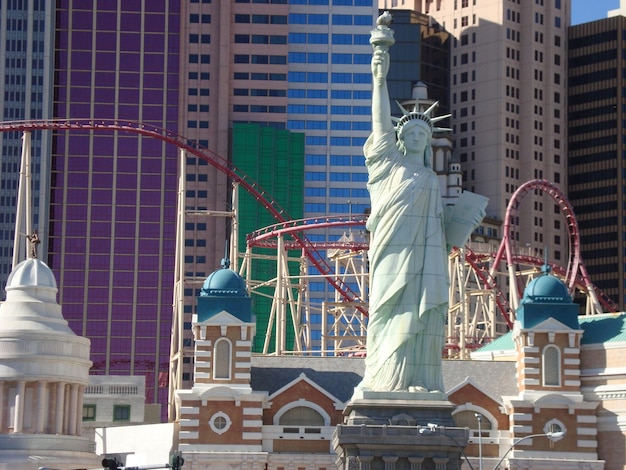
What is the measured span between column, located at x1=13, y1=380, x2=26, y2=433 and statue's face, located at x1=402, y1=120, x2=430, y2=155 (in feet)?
66.3

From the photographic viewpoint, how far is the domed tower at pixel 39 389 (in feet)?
261

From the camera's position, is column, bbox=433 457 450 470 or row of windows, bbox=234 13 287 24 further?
row of windows, bbox=234 13 287 24

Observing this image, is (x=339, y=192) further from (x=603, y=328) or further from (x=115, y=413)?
(x=603, y=328)

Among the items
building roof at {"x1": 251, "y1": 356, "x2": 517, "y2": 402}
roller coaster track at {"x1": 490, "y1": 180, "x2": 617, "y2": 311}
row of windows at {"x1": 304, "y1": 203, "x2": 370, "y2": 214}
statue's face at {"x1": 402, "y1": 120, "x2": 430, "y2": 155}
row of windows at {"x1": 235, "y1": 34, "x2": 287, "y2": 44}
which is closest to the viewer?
statue's face at {"x1": 402, "y1": 120, "x2": 430, "y2": 155}

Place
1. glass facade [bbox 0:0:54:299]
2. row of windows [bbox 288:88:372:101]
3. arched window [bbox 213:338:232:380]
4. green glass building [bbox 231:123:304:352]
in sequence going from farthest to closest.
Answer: row of windows [bbox 288:88:372:101]
glass facade [bbox 0:0:54:299]
green glass building [bbox 231:123:304:352]
arched window [bbox 213:338:232:380]

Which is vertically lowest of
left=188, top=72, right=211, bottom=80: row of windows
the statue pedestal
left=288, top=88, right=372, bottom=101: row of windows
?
the statue pedestal

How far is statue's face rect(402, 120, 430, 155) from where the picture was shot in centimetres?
7756

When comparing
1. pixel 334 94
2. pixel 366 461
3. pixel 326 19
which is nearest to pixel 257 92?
pixel 334 94

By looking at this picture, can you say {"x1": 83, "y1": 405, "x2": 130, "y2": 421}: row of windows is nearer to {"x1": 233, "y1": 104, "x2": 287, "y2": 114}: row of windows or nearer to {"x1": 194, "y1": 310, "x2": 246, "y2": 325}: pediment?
{"x1": 194, "y1": 310, "x2": 246, "y2": 325}: pediment

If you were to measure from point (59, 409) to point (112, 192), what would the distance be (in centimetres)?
7394

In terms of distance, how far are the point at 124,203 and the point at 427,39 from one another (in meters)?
34.8

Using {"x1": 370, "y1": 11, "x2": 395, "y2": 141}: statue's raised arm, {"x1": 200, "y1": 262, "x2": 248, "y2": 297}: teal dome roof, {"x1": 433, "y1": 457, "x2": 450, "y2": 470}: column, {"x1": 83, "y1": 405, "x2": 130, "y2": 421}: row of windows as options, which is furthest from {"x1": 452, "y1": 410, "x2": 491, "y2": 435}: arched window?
{"x1": 83, "y1": 405, "x2": 130, "y2": 421}: row of windows

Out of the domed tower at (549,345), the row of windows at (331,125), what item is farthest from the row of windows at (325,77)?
the domed tower at (549,345)

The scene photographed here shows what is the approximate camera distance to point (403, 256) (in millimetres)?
76312
